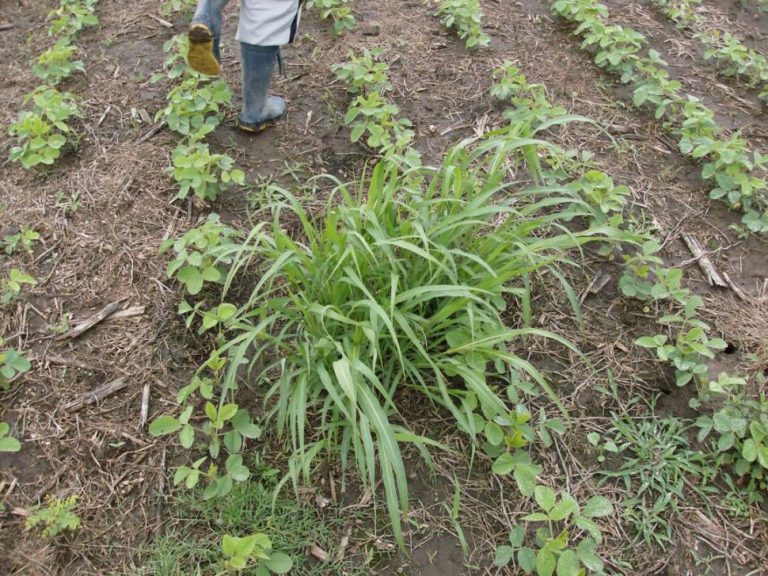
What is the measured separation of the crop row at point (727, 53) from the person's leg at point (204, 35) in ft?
8.33

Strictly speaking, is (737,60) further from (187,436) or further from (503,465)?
(187,436)

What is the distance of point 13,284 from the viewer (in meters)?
2.07

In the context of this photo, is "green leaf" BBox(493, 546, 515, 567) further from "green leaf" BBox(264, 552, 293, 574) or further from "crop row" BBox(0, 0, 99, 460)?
"crop row" BBox(0, 0, 99, 460)

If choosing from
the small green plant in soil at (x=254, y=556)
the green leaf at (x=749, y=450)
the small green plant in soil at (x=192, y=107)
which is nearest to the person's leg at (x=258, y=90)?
the small green plant in soil at (x=192, y=107)

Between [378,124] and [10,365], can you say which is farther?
[378,124]

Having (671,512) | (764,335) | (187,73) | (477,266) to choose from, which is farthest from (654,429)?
(187,73)

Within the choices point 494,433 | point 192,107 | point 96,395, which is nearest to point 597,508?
point 494,433

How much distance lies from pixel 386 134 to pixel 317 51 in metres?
0.94

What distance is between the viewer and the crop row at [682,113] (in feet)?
8.06

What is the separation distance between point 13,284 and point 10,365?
35 cm

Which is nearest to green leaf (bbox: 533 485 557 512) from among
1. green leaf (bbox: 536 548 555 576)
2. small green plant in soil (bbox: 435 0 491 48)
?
green leaf (bbox: 536 548 555 576)

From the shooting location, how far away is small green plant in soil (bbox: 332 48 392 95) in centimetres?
276

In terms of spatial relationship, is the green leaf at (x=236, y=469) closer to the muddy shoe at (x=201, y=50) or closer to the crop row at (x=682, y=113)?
the muddy shoe at (x=201, y=50)

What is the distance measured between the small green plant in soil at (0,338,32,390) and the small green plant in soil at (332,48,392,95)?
1.83 meters
